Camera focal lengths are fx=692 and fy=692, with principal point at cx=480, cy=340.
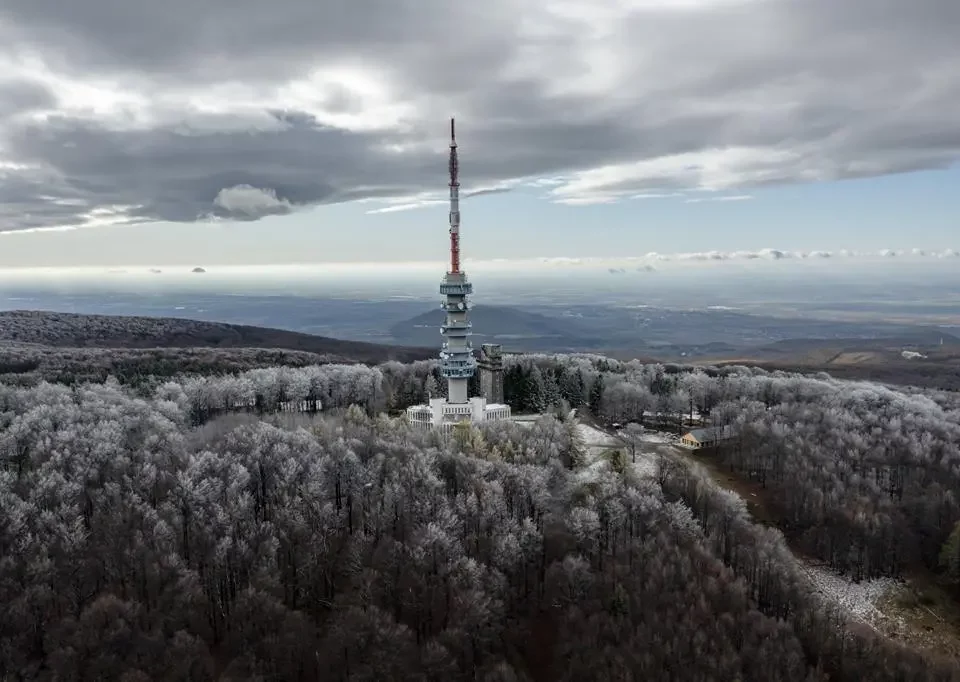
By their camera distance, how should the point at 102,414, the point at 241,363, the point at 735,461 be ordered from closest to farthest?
the point at 102,414 < the point at 735,461 < the point at 241,363

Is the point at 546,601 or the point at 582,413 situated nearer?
the point at 546,601

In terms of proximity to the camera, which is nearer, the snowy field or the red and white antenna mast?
the snowy field

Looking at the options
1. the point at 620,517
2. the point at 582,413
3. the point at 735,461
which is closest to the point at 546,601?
the point at 620,517

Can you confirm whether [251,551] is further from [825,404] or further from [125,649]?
[825,404]

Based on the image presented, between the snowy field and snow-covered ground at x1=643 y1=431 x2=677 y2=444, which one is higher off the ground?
the snowy field

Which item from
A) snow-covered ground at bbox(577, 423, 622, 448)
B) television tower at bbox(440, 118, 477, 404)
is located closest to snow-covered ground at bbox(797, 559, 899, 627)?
snow-covered ground at bbox(577, 423, 622, 448)

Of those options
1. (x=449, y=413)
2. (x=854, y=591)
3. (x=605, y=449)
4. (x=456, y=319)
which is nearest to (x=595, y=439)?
(x=605, y=449)

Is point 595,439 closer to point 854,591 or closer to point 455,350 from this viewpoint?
point 455,350

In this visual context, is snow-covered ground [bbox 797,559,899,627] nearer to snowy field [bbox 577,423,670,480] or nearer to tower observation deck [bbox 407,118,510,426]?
snowy field [bbox 577,423,670,480]
